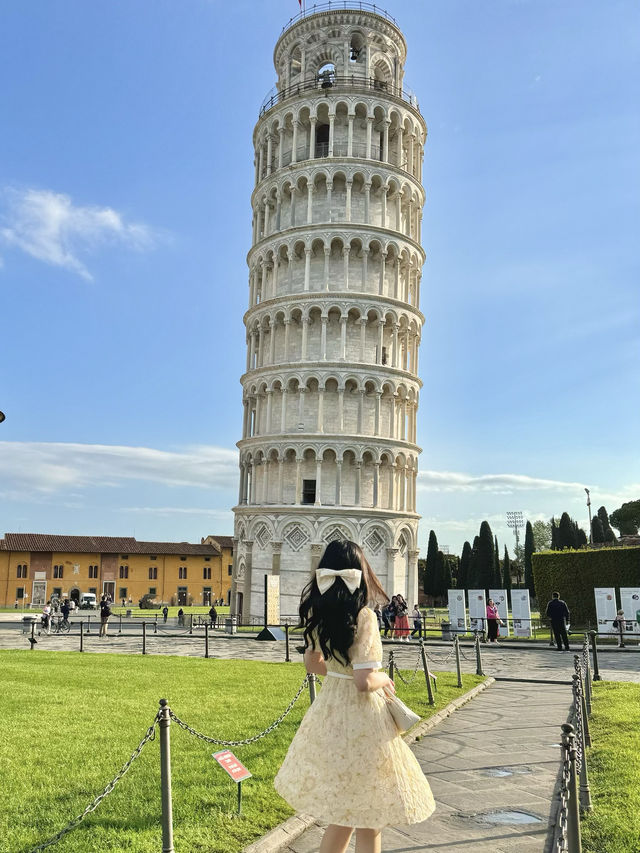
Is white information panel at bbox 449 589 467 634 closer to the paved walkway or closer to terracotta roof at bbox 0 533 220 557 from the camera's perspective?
the paved walkway

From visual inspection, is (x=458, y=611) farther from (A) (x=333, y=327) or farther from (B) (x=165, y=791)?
(B) (x=165, y=791)

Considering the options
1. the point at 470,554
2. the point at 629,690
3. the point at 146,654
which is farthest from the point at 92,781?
the point at 470,554

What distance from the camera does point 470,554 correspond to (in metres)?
67.9

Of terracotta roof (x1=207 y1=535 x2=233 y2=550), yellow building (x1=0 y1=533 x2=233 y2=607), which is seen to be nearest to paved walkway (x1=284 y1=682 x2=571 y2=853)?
yellow building (x1=0 y1=533 x2=233 y2=607)

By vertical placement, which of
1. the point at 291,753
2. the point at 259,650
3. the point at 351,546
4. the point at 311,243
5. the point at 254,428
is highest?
the point at 311,243

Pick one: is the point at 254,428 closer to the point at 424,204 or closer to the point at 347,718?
the point at 424,204

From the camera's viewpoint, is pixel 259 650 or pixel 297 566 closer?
pixel 259 650

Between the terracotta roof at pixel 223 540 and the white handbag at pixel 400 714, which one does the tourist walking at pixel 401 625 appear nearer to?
the white handbag at pixel 400 714

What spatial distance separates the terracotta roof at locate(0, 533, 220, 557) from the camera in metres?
71.9

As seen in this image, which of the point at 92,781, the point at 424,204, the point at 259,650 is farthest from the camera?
the point at 424,204

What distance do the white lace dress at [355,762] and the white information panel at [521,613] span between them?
25043 mm

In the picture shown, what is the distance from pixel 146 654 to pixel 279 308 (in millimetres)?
25159

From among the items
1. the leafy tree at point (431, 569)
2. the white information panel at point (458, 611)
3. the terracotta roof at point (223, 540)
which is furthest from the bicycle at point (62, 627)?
the leafy tree at point (431, 569)

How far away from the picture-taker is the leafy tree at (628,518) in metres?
88.6
